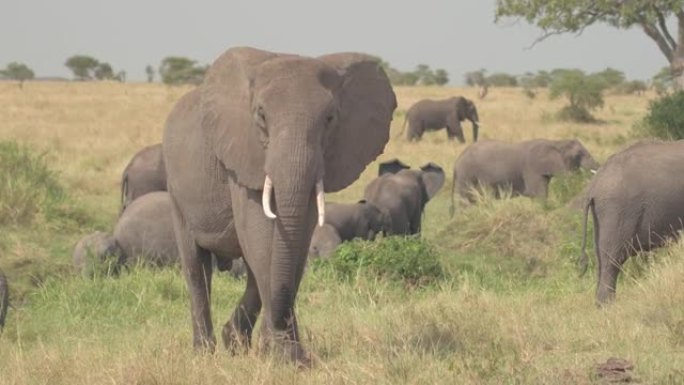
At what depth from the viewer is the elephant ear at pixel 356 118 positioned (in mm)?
5965

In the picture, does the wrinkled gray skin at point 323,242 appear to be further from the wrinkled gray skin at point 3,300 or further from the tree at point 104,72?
the tree at point 104,72

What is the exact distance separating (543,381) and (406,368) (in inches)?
27.6

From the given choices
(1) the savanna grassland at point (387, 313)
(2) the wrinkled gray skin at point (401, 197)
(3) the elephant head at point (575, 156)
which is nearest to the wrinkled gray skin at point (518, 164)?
(3) the elephant head at point (575, 156)

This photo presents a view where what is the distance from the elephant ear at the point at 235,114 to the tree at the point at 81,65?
78501 millimetres

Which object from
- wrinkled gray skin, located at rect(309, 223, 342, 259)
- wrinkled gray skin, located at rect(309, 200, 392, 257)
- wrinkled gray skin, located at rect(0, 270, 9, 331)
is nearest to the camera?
wrinkled gray skin, located at rect(0, 270, 9, 331)

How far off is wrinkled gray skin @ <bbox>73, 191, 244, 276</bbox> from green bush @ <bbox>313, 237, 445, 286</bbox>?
1.23m

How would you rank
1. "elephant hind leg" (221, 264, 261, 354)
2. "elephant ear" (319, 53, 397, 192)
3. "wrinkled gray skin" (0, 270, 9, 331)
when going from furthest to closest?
1. "wrinkled gray skin" (0, 270, 9, 331)
2. "elephant hind leg" (221, 264, 261, 354)
3. "elephant ear" (319, 53, 397, 192)

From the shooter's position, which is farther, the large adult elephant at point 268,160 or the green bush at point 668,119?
the green bush at point 668,119

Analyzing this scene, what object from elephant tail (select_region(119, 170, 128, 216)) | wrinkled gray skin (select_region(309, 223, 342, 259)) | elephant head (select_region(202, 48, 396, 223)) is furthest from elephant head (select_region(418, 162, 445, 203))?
elephant head (select_region(202, 48, 396, 223))

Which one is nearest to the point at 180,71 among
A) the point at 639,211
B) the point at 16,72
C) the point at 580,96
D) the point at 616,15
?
the point at 16,72

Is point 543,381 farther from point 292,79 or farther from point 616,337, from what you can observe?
point 292,79

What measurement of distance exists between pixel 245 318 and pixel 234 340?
0.74 ft

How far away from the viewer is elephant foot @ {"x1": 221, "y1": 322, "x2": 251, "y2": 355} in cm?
633

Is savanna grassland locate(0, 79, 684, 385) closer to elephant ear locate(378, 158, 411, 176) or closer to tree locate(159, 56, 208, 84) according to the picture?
elephant ear locate(378, 158, 411, 176)
